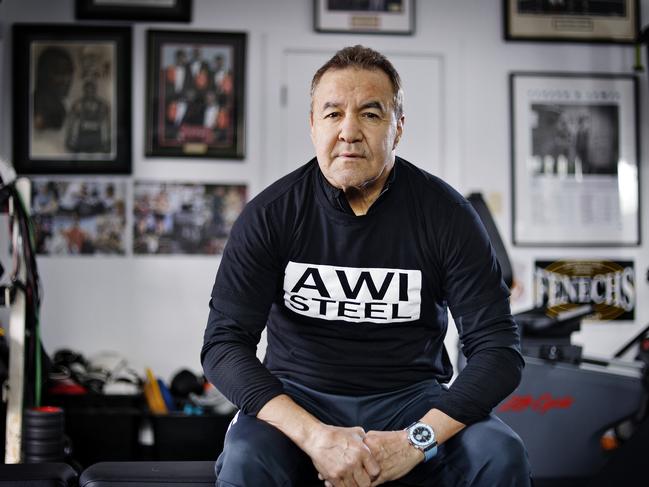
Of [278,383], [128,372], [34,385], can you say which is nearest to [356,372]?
[278,383]

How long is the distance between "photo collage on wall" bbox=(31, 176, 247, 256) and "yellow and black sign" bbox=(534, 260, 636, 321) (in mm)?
1542

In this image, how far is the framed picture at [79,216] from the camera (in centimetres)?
323

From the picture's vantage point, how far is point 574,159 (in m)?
3.48

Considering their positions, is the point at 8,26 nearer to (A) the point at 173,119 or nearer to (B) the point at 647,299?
(A) the point at 173,119

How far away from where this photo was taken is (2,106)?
3.28 metres

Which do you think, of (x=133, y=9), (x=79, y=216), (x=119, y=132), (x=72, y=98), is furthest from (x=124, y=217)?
(x=133, y=9)

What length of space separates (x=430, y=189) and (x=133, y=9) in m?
2.21

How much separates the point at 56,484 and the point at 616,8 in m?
3.34

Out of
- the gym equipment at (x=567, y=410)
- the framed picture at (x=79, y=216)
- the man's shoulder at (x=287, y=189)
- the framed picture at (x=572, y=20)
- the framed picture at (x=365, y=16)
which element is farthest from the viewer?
the framed picture at (x=572, y=20)

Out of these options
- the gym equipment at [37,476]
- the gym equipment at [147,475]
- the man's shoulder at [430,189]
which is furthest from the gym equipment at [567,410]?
the gym equipment at [37,476]

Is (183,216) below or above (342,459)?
above

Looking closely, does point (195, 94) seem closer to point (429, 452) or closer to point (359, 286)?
point (359, 286)

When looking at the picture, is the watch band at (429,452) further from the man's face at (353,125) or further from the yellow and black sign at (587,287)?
the yellow and black sign at (587,287)

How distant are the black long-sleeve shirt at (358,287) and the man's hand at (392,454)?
194mm
